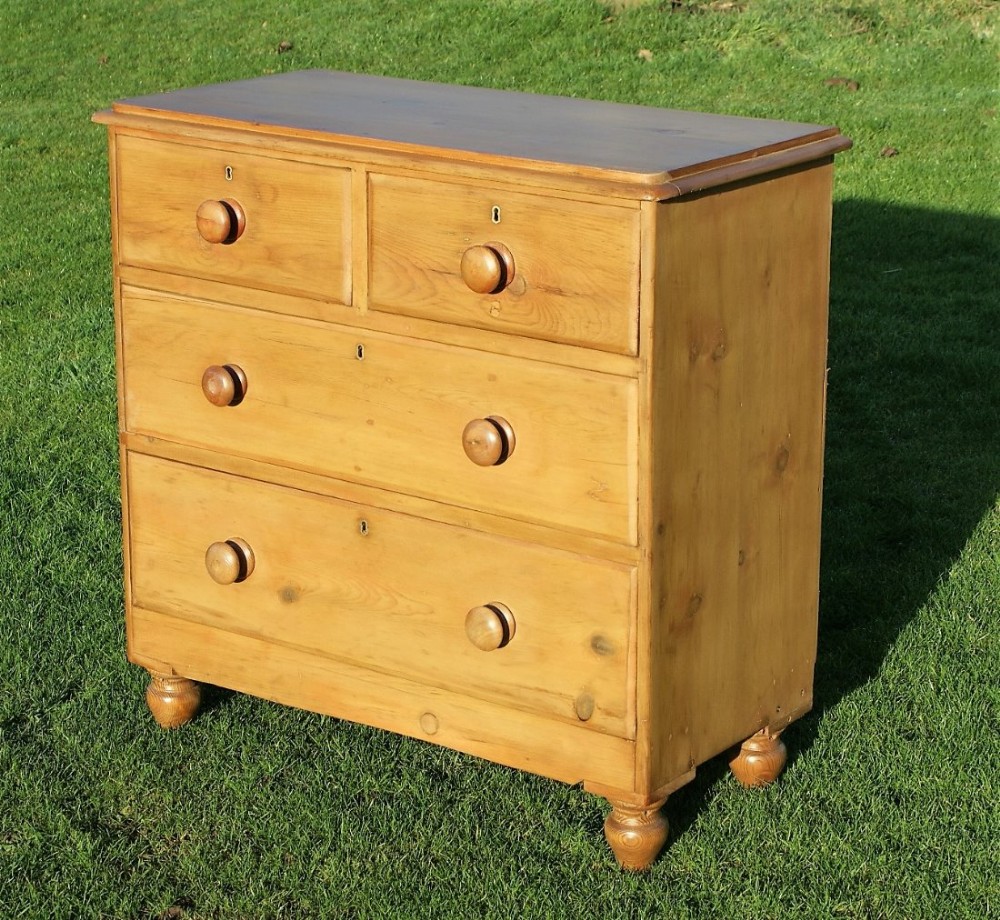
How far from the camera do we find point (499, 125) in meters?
3.68

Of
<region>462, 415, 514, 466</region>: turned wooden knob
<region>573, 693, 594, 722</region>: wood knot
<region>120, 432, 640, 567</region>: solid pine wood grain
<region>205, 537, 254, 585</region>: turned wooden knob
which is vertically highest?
<region>462, 415, 514, 466</region>: turned wooden knob

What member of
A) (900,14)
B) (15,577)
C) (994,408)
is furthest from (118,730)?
(900,14)

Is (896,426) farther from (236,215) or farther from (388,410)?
(236,215)

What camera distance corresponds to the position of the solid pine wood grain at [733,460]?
10.9 ft

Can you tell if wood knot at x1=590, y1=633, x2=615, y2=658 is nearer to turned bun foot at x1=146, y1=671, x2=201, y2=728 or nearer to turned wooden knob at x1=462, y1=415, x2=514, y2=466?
turned wooden knob at x1=462, y1=415, x2=514, y2=466

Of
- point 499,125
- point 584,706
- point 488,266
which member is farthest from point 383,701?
point 499,125

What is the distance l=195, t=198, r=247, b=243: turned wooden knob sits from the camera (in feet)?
12.2

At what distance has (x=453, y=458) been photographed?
3568mm

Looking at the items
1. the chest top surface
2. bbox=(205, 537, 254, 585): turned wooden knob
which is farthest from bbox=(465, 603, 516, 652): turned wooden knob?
the chest top surface

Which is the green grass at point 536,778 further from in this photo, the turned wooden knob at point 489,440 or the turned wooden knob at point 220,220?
the turned wooden knob at point 220,220

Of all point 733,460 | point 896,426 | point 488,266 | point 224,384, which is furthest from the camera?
point 896,426

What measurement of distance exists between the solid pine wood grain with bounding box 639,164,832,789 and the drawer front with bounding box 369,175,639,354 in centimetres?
8

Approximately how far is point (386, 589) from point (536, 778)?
63cm

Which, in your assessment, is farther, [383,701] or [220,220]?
[383,701]
